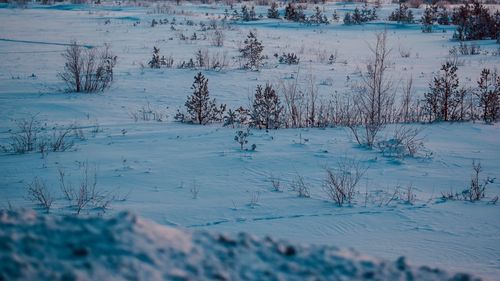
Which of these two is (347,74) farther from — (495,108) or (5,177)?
(5,177)

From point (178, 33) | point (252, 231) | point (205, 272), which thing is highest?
point (178, 33)

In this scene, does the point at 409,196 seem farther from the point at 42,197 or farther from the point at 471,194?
the point at 42,197

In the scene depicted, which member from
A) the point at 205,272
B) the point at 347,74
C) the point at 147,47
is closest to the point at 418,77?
the point at 347,74

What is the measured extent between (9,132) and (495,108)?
9093mm

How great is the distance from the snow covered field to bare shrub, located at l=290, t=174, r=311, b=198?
0.20ft

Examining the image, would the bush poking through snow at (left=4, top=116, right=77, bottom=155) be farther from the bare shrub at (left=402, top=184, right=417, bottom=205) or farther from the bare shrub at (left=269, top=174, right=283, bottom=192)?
the bare shrub at (left=402, top=184, right=417, bottom=205)

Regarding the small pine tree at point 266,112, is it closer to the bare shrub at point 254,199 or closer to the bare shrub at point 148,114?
the bare shrub at point 148,114

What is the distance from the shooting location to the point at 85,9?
34.2 metres

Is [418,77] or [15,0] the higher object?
[15,0]

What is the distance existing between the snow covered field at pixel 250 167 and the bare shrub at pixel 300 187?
61 millimetres

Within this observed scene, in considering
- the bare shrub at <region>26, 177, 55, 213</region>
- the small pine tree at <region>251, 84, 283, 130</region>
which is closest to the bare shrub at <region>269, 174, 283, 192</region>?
the bare shrub at <region>26, 177, 55, 213</region>

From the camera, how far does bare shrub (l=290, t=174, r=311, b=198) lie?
5431 millimetres

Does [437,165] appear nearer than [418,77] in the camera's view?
Yes

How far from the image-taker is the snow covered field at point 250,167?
4.54 metres
